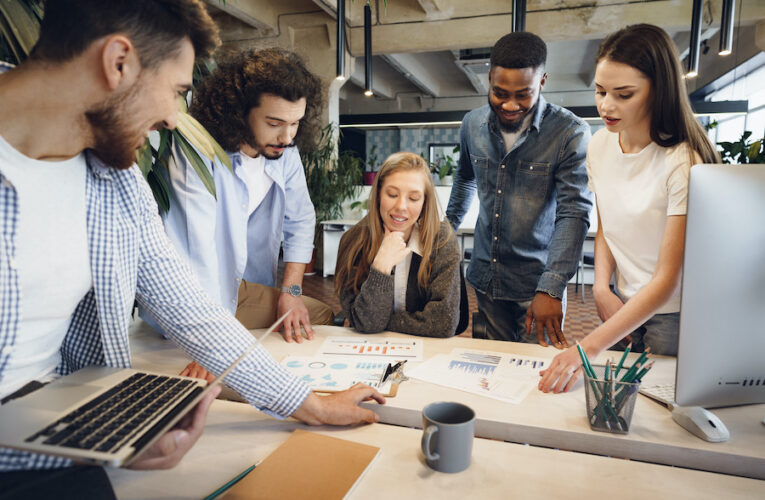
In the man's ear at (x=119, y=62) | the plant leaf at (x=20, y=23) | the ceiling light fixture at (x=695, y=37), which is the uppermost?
the ceiling light fixture at (x=695, y=37)

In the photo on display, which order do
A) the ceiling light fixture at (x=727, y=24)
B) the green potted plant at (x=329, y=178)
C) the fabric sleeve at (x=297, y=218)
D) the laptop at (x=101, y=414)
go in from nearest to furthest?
the laptop at (x=101, y=414)
the fabric sleeve at (x=297, y=218)
the ceiling light fixture at (x=727, y=24)
the green potted plant at (x=329, y=178)

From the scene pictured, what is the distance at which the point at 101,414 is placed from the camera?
62 centimetres

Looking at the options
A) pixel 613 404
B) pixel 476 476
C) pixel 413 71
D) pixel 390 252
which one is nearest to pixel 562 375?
pixel 613 404

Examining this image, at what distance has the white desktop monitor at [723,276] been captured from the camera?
754 millimetres

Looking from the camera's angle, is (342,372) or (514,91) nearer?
(342,372)

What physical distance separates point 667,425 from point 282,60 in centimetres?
141

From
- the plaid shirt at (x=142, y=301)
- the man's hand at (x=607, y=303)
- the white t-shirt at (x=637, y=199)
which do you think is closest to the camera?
the plaid shirt at (x=142, y=301)

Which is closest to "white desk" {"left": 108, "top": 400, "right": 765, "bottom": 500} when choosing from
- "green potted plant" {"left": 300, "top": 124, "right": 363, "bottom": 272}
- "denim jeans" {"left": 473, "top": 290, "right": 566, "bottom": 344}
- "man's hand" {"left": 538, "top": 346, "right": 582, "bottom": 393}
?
"man's hand" {"left": 538, "top": 346, "right": 582, "bottom": 393}

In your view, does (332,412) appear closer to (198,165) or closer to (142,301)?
(142,301)

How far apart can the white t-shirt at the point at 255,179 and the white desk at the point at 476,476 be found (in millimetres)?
946

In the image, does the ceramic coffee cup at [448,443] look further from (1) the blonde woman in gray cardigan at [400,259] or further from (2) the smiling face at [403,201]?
(2) the smiling face at [403,201]

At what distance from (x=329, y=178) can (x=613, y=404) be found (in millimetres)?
5798

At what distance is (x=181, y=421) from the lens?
0.71 metres

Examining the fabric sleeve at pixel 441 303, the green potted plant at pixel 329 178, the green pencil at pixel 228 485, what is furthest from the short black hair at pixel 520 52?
the green potted plant at pixel 329 178
